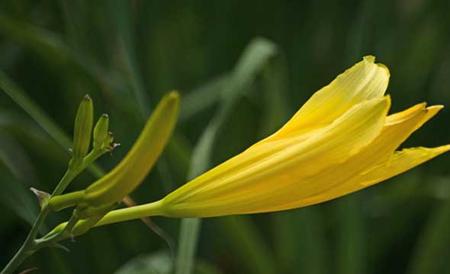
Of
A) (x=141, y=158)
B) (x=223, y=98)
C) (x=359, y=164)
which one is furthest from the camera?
(x=223, y=98)

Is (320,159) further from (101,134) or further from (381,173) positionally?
(101,134)

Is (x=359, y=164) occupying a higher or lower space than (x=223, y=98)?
lower

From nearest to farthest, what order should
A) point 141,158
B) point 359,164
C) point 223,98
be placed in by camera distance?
point 141,158, point 359,164, point 223,98

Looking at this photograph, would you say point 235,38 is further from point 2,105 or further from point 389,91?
point 2,105

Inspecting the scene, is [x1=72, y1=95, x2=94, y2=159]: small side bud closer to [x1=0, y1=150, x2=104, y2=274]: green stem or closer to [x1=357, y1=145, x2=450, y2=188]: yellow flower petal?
[x1=0, y1=150, x2=104, y2=274]: green stem

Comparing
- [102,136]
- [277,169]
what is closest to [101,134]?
[102,136]

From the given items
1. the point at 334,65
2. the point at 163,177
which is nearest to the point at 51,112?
the point at 163,177
